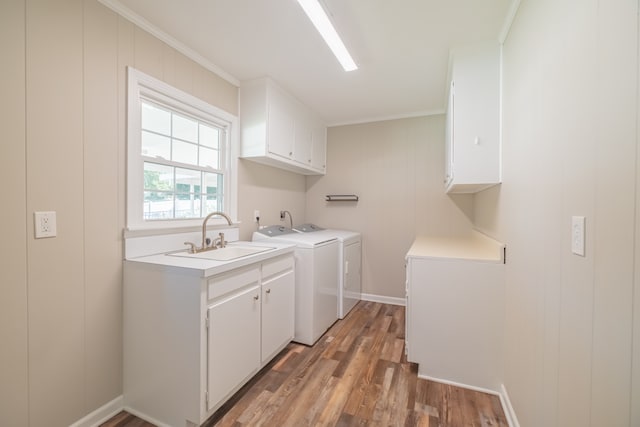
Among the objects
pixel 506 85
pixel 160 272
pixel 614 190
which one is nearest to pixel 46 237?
pixel 160 272

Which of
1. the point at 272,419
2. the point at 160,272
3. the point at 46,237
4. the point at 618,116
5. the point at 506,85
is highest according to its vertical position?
the point at 506,85

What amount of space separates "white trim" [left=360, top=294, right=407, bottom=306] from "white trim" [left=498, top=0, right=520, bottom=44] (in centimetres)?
280

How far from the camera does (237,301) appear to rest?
1702 millimetres

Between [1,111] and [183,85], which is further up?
[183,85]

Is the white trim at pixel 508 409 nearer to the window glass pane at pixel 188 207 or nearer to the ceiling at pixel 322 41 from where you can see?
the ceiling at pixel 322 41

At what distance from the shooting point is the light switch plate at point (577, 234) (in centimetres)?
87

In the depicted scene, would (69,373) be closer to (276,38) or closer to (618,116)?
(276,38)

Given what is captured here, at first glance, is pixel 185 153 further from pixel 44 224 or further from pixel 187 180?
pixel 44 224

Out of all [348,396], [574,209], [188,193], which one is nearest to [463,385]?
[348,396]

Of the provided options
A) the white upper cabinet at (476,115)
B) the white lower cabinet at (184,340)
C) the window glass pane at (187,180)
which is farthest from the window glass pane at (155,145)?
the white upper cabinet at (476,115)

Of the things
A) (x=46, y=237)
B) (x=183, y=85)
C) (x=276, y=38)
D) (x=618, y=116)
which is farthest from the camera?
(x=183, y=85)

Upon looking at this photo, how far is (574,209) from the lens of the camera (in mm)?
925

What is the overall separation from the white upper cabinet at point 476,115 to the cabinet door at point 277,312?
5.04 ft

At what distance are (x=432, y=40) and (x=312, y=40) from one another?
2.81 ft
